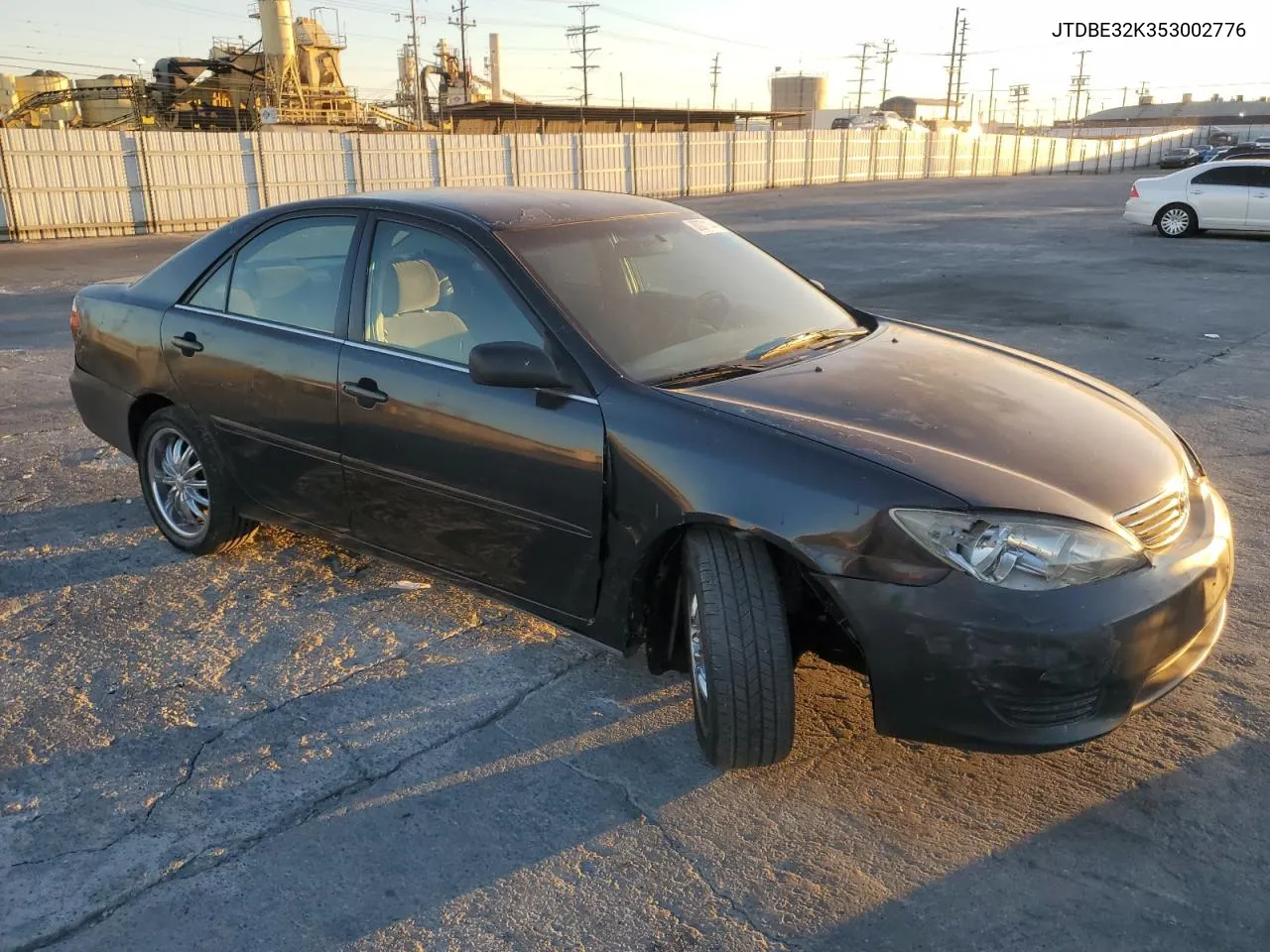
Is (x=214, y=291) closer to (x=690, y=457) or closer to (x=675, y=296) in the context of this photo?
(x=675, y=296)

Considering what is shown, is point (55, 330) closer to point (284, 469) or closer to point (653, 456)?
point (284, 469)

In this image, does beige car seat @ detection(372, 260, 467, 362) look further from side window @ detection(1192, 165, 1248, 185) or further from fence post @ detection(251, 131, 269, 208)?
fence post @ detection(251, 131, 269, 208)

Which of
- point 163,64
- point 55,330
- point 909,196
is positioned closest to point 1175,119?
point 909,196

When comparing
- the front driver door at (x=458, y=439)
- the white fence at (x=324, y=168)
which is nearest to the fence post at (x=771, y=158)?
the white fence at (x=324, y=168)

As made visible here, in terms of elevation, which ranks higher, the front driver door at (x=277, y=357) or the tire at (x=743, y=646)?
the front driver door at (x=277, y=357)

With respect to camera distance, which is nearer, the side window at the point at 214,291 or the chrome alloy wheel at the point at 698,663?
the chrome alloy wheel at the point at 698,663

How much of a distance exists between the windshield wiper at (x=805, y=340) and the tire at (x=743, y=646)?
0.93 meters

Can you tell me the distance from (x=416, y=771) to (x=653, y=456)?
3.80ft

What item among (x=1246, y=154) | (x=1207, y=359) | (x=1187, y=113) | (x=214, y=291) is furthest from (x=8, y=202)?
(x=1187, y=113)

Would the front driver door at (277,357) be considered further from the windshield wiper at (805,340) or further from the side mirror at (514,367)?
the windshield wiper at (805,340)

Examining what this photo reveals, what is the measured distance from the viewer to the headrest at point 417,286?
11.6 feet

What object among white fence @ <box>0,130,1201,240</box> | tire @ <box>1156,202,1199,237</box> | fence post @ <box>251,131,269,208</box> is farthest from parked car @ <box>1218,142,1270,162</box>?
fence post @ <box>251,131,269,208</box>

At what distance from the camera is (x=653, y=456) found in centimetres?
282

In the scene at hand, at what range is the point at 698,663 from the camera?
2.87m
